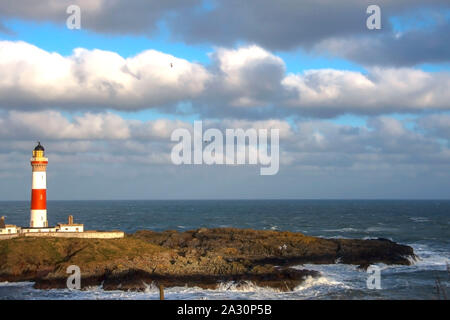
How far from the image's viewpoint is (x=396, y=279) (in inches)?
1468

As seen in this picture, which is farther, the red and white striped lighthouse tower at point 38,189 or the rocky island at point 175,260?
the red and white striped lighthouse tower at point 38,189

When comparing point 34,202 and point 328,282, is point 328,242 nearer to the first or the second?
point 328,282

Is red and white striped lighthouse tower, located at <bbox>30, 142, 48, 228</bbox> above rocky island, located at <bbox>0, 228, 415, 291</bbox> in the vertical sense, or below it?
above

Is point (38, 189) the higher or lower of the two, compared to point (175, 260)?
higher

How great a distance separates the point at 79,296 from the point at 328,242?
27155 mm

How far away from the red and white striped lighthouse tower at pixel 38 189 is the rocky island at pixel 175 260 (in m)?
3.86

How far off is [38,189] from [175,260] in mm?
15532

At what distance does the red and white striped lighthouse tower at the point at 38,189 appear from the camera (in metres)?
44.2

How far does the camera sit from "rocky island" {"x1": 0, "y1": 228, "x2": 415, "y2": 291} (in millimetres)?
34281

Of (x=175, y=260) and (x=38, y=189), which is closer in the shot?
(x=175, y=260)

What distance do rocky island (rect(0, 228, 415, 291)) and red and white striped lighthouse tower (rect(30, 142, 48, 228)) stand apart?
3862 mm

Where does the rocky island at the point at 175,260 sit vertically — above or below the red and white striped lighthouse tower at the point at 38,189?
below

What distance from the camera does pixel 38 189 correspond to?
146 ft

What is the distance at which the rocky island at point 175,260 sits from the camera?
1350 inches
